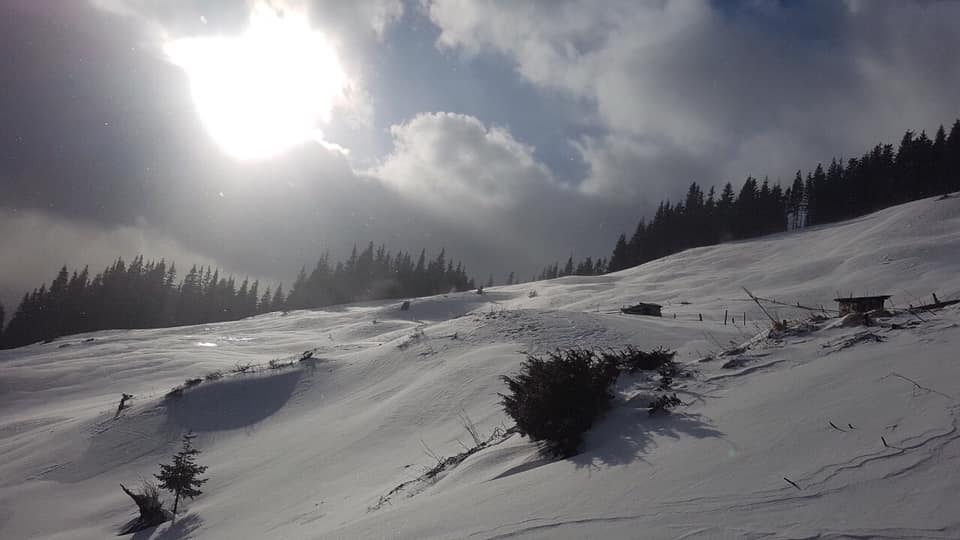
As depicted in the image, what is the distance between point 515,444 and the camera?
5340 mm

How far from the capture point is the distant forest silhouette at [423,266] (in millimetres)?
70500

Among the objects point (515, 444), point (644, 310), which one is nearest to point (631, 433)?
point (515, 444)

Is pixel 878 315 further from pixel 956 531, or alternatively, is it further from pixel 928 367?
pixel 956 531

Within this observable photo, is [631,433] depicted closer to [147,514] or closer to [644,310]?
[147,514]

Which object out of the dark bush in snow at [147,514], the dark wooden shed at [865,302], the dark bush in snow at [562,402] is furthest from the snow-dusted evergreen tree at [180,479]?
the dark wooden shed at [865,302]

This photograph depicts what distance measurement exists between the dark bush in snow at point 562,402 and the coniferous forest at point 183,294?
93102mm

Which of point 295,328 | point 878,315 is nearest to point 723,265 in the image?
point 295,328

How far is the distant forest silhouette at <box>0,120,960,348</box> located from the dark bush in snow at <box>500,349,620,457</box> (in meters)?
84.2

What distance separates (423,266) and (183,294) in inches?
1830

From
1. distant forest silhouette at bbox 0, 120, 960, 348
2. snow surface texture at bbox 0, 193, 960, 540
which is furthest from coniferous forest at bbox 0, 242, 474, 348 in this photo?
snow surface texture at bbox 0, 193, 960, 540

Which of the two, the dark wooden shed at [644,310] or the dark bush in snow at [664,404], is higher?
the dark wooden shed at [644,310]

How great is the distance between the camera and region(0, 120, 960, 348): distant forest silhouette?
70.5 m

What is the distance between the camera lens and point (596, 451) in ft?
14.1

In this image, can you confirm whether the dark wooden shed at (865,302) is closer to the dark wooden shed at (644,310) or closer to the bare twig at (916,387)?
the bare twig at (916,387)
